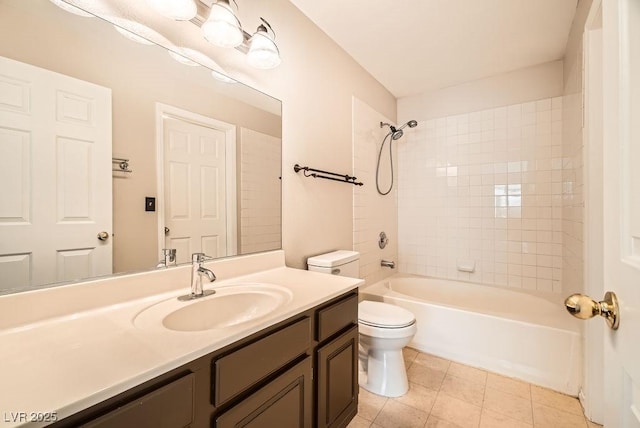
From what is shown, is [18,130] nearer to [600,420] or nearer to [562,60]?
[600,420]

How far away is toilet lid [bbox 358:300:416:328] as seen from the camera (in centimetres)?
164

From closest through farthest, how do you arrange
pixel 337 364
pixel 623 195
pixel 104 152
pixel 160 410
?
pixel 623 195, pixel 160 410, pixel 104 152, pixel 337 364

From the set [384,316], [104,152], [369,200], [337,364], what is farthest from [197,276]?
[369,200]

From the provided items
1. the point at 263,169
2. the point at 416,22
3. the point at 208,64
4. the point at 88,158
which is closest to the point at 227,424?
the point at 88,158

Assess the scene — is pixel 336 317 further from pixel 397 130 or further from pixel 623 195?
pixel 397 130

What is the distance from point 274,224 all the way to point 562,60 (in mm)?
2794

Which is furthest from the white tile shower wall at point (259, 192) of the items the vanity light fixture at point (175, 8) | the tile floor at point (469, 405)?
the tile floor at point (469, 405)

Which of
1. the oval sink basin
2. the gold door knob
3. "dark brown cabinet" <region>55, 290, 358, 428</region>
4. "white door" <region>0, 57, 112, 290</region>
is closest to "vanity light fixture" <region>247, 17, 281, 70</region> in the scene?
"white door" <region>0, 57, 112, 290</region>

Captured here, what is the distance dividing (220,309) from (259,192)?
2.21ft

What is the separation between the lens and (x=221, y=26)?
3.89 feet

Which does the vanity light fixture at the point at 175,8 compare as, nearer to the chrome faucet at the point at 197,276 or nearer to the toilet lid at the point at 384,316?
the chrome faucet at the point at 197,276

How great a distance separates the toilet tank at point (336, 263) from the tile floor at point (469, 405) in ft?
2.49

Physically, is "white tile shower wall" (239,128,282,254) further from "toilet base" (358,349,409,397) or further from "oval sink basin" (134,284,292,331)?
"toilet base" (358,349,409,397)

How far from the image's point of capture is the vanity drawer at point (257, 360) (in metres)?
0.74
